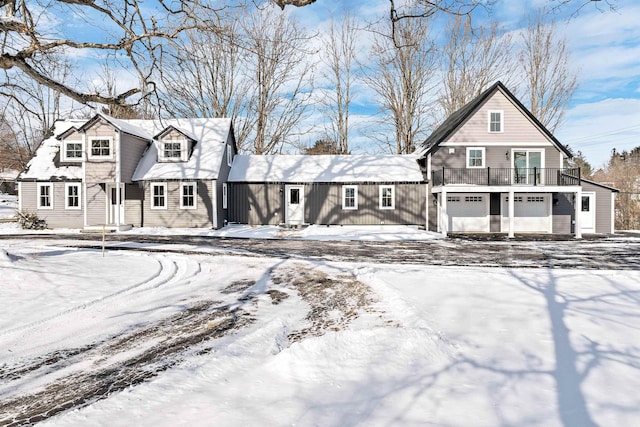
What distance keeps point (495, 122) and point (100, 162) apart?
2238cm

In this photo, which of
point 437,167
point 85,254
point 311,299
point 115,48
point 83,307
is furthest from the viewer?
point 437,167

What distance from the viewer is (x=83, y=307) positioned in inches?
225

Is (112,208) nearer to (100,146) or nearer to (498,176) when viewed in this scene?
(100,146)

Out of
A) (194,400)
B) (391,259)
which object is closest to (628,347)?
(194,400)

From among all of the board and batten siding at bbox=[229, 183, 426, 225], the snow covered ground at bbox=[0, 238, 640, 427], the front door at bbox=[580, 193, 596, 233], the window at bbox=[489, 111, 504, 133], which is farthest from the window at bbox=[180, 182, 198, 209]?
the front door at bbox=[580, 193, 596, 233]

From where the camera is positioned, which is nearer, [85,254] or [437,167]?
[85,254]

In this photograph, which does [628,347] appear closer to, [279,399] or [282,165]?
[279,399]

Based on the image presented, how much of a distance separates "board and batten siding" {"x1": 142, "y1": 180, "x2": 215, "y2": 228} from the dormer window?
5.77 ft

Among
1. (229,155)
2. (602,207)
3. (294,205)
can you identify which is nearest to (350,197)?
(294,205)

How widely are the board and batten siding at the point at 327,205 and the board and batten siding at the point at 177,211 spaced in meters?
2.33

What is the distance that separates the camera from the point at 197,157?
21766 millimetres

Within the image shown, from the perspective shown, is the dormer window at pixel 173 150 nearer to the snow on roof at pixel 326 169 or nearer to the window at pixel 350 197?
the snow on roof at pixel 326 169

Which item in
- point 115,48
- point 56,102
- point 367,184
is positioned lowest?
point 367,184

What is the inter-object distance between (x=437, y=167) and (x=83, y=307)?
19372 mm
